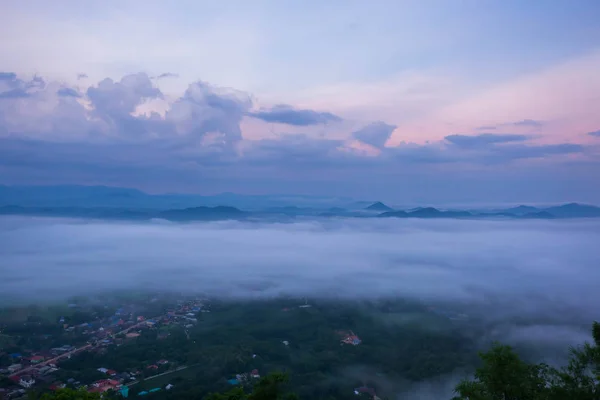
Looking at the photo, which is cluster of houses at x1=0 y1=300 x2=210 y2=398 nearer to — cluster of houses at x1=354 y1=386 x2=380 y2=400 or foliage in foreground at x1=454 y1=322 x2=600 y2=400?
cluster of houses at x1=354 y1=386 x2=380 y2=400

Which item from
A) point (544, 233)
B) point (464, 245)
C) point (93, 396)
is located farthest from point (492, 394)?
point (544, 233)

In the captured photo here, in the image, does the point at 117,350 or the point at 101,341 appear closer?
the point at 117,350

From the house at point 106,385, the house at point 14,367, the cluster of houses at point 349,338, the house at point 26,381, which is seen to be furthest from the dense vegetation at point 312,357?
the house at point 14,367

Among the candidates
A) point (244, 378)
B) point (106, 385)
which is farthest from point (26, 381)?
point (244, 378)

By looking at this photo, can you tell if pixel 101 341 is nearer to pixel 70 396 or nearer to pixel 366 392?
pixel 366 392

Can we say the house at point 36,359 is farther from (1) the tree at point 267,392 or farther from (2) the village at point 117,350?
(1) the tree at point 267,392

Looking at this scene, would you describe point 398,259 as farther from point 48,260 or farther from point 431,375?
point 48,260

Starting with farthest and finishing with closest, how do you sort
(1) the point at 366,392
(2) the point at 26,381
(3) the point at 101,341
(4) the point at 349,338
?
(4) the point at 349,338, (3) the point at 101,341, (2) the point at 26,381, (1) the point at 366,392
